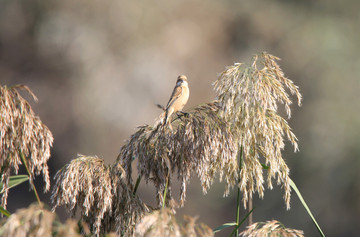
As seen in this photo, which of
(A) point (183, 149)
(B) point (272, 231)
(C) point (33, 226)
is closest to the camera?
(C) point (33, 226)

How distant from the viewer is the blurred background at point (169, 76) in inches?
284

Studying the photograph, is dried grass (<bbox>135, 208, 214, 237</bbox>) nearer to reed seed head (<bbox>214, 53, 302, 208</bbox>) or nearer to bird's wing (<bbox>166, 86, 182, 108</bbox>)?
reed seed head (<bbox>214, 53, 302, 208</bbox>)

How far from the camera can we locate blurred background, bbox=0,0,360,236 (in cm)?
722

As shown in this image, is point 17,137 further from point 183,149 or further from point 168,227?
point 168,227

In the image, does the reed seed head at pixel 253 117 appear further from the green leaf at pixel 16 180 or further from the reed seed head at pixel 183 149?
the green leaf at pixel 16 180

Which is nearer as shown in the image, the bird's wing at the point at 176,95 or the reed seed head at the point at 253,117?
the reed seed head at the point at 253,117

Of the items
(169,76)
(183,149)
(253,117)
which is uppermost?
(169,76)

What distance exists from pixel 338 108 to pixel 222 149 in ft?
19.3

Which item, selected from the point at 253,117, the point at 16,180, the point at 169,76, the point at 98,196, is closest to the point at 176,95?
the point at 253,117

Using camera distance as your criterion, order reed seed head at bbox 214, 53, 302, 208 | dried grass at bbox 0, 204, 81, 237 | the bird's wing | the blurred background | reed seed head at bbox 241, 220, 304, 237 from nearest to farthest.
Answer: dried grass at bbox 0, 204, 81, 237, reed seed head at bbox 241, 220, 304, 237, reed seed head at bbox 214, 53, 302, 208, the bird's wing, the blurred background

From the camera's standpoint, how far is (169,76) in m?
7.57

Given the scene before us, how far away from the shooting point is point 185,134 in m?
2.19

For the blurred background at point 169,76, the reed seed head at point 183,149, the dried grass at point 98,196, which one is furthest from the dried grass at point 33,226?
the blurred background at point 169,76

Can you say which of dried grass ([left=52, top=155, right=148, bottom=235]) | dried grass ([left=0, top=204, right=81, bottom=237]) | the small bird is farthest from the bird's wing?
dried grass ([left=0, top=204, right=81, bottom=237])
